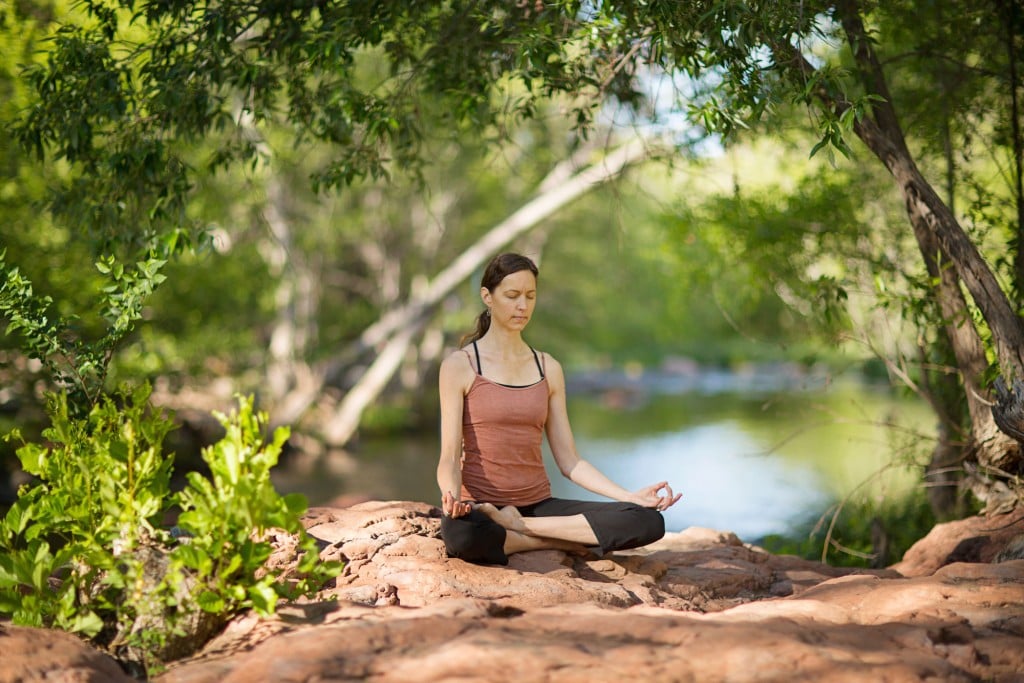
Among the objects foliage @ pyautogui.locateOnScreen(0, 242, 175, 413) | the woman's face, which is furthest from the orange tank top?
foliage @ pyautogui.locateOnScreen(0, 242, 175, 413)

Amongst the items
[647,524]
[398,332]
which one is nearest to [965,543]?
[647,524]

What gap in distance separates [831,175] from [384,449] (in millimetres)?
9596

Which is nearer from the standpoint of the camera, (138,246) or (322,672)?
(322,672)

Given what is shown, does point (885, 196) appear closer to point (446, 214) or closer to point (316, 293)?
point (446, 214)

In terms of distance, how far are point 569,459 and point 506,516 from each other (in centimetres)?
49

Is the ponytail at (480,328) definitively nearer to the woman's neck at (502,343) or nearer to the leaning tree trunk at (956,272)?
the woman's neck at (502,343)

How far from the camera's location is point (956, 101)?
22.5 feet

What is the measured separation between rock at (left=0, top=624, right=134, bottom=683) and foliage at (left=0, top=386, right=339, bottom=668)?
15cm

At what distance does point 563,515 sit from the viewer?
4.44 m

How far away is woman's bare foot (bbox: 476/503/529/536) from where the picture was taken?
4207 millimetres

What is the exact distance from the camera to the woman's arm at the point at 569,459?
14.5ft

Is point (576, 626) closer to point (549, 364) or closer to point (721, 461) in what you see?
point (549, 364)

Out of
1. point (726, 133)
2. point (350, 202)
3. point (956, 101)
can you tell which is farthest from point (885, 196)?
point (350, 202)

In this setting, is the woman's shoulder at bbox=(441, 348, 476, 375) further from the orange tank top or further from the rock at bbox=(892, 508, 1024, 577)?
the rock at bbox=(892, 508, 1024, 577)
